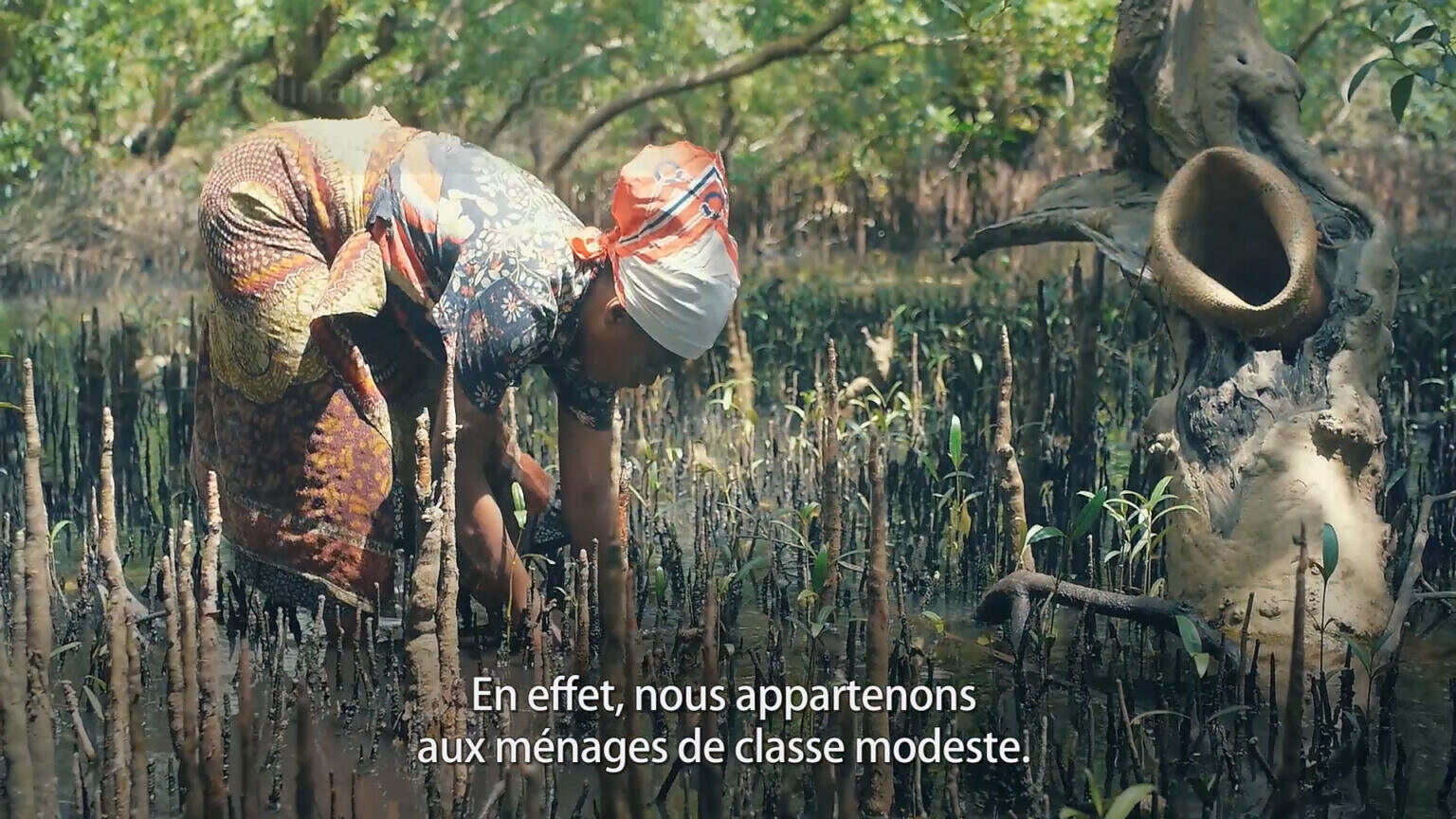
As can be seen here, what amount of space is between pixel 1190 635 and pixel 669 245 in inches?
59.2

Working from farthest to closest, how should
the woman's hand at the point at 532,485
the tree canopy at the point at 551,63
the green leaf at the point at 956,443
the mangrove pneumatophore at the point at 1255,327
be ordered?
1. the tree canopy at the point at 551,63
2. the green leaf at the point at 956,443
3. the woman's hand at the point at 532,485
4. the mangrove pneumatophore at the point at 1255,327

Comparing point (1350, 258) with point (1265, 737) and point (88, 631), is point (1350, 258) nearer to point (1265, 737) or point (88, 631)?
A: point (1265, 737)

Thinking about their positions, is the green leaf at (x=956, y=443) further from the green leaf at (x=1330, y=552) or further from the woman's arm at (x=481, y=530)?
the woman's arm at (x=481, y=530)

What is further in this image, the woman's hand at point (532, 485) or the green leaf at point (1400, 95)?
the woman's hand at point (532, 485)

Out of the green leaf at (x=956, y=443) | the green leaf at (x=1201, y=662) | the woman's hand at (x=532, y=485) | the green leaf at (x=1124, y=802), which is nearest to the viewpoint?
the green leaf at (x=1124, y=802)

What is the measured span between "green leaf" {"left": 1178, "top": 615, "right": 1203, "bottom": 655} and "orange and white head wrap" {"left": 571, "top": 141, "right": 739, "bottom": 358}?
130 cm

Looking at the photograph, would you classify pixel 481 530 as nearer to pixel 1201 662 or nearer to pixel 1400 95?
pixel 1201 662

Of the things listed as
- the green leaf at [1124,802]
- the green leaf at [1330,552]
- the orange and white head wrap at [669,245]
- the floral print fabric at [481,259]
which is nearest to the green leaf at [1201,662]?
the green leaf at [1330,552]

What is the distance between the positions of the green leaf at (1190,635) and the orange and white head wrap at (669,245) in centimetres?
130

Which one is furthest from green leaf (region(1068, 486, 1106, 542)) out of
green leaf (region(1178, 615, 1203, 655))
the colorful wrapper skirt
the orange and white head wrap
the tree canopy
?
the tree canopy

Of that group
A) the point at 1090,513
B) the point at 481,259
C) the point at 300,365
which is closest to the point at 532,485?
the point at 300,365

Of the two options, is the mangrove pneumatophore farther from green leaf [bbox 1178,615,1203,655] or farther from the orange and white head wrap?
the orange and white head wrap

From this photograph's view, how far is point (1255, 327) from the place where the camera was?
15.2 ft

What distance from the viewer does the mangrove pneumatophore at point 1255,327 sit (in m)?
4.49
